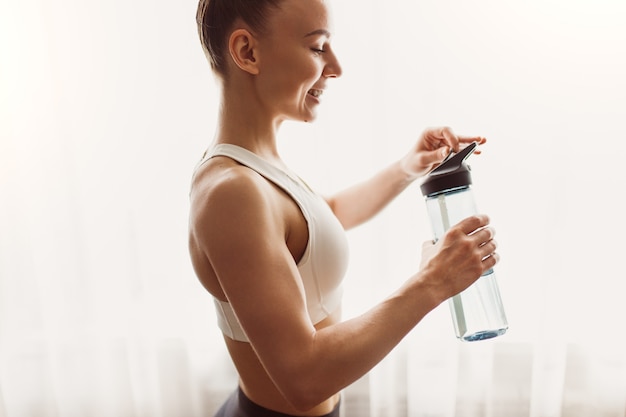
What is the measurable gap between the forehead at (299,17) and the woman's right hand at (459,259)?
34cm

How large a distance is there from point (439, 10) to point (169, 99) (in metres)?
0.65

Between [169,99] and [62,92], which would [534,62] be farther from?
[62,92]

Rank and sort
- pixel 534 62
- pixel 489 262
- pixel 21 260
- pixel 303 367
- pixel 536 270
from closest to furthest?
1. pixel 303 367
2. pixel 489 262
3. pixel 534 62
4. pixel 536 270
5. pixel 21 260

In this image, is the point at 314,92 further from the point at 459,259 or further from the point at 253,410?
the point at 253,410

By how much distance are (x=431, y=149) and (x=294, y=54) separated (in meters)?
0.35

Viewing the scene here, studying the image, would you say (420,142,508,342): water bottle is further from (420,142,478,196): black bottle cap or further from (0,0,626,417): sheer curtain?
(0,0,626,417): sheer curtain

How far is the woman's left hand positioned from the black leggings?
44 centimetres

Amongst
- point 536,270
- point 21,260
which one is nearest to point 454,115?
point 536,270

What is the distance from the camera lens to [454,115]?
3.90 feet

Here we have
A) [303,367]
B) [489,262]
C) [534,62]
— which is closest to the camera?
[303,367]

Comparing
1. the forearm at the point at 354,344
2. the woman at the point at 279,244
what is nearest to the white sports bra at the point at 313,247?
the woman at the point at 279,244

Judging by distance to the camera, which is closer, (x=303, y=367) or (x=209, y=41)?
(x=303, y=367)

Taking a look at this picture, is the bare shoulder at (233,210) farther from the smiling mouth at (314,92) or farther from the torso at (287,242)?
the smiling mouth at (314,92)

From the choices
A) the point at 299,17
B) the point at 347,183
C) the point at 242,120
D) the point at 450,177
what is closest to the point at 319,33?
the point at 299,17
